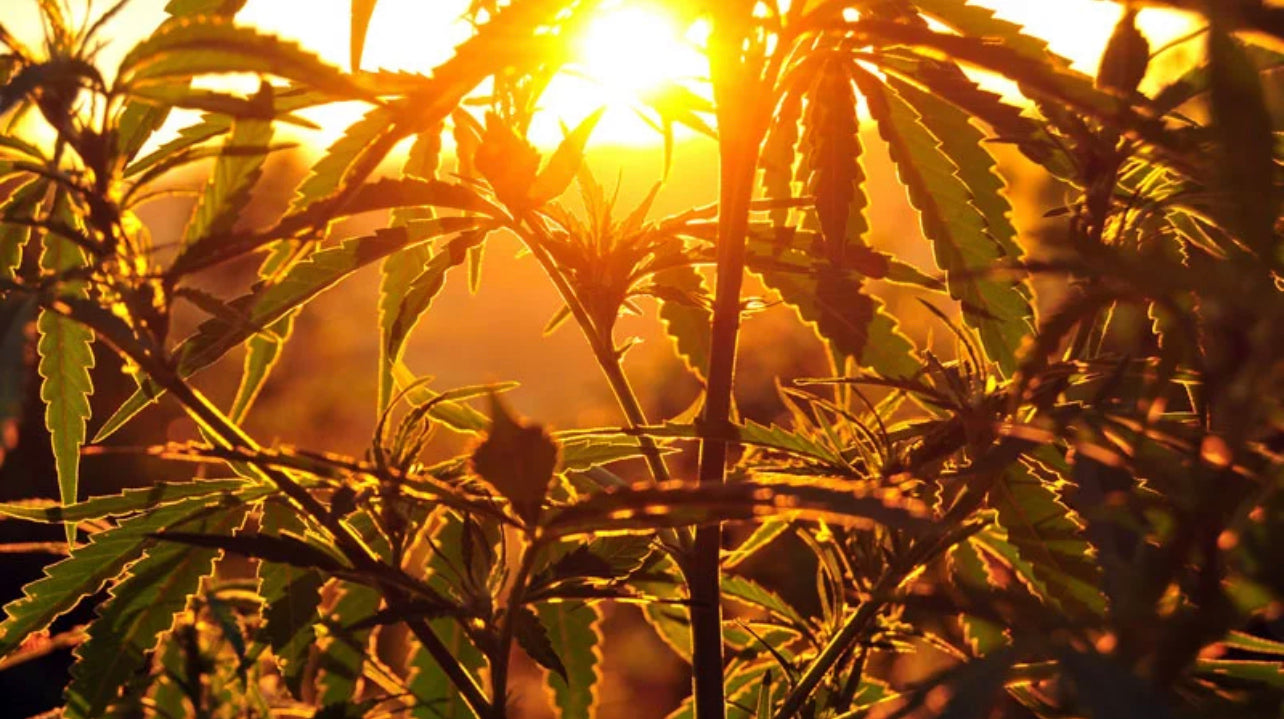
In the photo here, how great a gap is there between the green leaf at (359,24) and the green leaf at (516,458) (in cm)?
33

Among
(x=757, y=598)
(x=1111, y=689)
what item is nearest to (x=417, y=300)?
(x=757, y=598)

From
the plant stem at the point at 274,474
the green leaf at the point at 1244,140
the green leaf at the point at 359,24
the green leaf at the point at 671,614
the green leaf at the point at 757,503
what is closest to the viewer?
the green leaf at the point at 1244,140

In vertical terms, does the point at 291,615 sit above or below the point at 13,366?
below

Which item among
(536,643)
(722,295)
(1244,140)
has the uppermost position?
(1244,140)

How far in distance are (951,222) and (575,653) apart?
494mm

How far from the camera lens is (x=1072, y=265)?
0.47 metres

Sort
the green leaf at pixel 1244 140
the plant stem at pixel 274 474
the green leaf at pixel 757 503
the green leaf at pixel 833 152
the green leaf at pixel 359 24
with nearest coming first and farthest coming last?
the green leaf at pixel 1244 140 → the green leaf at pixel 757 503 → the plant stem at pixel 274 474 → the green leaf at pixel 359 24 → the green leaf at pixel 833 152

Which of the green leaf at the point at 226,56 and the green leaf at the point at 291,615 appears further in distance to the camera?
the green leaf at the point at 291,615

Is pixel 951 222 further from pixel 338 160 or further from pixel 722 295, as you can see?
pixel 338 160

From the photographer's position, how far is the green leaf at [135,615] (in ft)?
3.03

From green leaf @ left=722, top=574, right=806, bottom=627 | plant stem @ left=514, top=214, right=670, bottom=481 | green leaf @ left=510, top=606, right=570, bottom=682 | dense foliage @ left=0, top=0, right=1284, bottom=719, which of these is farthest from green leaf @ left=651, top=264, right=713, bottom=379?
green leaf @ left=510, top=606, right=570, bottom=682

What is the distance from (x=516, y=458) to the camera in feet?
1.90

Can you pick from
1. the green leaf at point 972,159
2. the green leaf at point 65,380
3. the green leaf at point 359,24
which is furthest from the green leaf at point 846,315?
the green leaf at point 65,380

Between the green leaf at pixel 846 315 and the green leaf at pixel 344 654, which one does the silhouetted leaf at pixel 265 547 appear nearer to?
the green leaf at pixel 344 654
